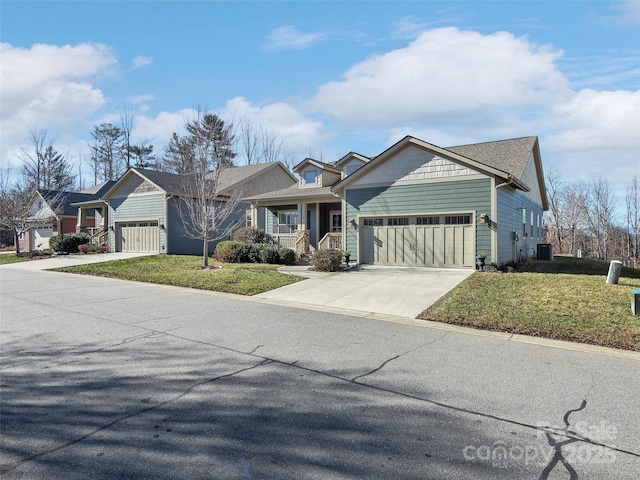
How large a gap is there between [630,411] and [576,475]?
5.41 ft

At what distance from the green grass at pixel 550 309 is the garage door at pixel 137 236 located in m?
18.9

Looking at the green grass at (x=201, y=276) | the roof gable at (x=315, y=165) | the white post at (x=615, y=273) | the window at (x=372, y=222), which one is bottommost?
the green grass at (x=201, y=276)

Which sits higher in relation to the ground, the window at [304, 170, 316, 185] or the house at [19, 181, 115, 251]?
the window at [304, 170, 316, 185]

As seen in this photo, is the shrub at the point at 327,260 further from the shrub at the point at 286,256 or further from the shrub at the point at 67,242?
the shrub at the point at 67,242

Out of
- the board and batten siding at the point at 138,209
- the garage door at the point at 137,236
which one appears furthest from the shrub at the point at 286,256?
the garage door at the point at 137,236

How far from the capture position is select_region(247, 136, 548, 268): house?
14930mm

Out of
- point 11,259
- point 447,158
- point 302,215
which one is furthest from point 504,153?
point 11,259

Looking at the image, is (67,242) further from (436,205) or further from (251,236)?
(436,205)

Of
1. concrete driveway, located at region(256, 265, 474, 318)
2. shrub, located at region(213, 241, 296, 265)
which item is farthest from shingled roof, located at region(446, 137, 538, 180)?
shrub, located at region(213, 241, 296, 265)

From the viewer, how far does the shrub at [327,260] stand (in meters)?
15.5

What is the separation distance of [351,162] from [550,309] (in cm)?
1484

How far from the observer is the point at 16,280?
14234mm

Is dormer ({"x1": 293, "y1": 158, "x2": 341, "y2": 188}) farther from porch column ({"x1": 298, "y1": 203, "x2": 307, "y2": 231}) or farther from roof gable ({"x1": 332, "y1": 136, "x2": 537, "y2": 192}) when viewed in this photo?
roof gable ({"x1": 332, "y1": 136, "x2": 537, "y2": 192})

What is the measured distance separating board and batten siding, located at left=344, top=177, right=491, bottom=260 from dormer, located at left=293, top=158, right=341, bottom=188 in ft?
17.0
